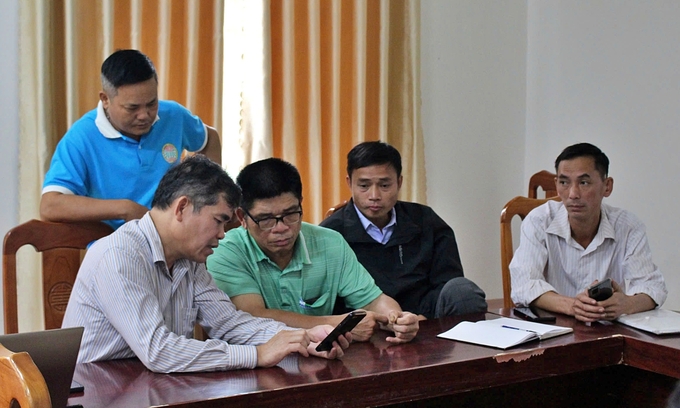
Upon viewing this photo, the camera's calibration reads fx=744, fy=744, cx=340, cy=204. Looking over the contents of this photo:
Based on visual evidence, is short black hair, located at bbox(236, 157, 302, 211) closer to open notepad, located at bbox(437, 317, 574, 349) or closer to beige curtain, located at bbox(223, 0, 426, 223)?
open notepad, located at bbox(437, 317, 574, 349)

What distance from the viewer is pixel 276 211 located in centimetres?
226

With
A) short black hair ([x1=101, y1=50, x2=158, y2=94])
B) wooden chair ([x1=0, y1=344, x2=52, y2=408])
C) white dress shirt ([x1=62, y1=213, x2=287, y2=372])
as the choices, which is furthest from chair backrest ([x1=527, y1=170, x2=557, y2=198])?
wooden chair ([x1=0, y1=344, x2=52, y2=408])

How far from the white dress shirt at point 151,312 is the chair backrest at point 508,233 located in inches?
47.9

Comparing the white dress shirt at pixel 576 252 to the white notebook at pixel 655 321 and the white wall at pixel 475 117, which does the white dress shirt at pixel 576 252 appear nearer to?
the white notebook at pixel 655 321

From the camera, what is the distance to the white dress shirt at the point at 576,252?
2676mm

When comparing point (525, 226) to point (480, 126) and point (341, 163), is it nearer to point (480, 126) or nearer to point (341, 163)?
point (341, 163)

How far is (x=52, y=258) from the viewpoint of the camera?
87.4 inches

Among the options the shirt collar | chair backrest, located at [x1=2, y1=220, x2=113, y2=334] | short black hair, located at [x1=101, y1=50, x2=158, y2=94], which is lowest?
chair backrest, located at [x1=2, y1=220, x2=113, y2=334]

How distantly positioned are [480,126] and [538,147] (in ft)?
1.37

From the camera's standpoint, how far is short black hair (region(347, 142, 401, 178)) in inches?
112

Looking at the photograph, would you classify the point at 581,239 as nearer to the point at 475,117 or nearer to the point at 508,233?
the point at 508,233

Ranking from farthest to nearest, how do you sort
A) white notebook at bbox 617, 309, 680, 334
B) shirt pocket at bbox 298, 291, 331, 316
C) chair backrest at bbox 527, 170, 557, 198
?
1. chair backrest at bbox 527, 170, 557, 198
2. shirt pocket at bbox 298, 291, 331, 316
3. white notebook at bbox 617, 309, 680, 334

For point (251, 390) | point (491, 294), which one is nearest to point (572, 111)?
point (491, 294)

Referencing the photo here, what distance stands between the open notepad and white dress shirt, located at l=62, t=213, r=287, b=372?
50 centimetres
